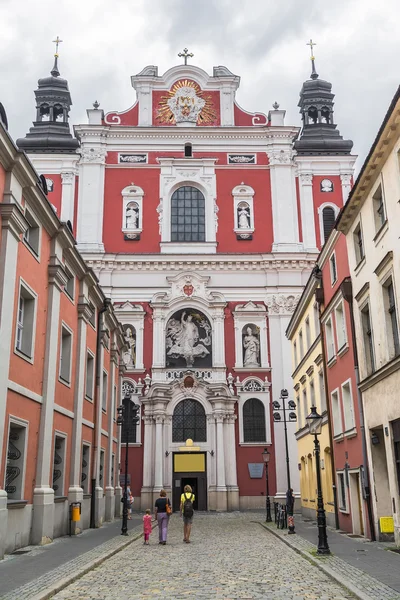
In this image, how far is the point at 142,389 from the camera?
3781 cm

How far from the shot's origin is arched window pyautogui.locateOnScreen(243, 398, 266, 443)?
37125 millimetres

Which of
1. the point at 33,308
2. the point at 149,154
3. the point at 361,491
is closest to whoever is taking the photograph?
the point at 33,308

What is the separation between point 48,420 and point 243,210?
2701cm

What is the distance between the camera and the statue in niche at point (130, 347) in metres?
38.7

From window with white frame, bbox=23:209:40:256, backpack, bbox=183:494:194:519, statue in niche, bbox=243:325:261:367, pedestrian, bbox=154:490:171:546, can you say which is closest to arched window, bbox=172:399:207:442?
statue in niche, bbox=243:325:261:367

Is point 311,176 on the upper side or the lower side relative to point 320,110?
lower

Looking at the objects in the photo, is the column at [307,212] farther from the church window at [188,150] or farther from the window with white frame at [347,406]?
the window with white frame at [347,406]

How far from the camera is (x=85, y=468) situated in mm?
22750

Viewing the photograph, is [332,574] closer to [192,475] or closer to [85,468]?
[85,468]

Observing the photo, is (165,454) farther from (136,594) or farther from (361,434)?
(136,594)

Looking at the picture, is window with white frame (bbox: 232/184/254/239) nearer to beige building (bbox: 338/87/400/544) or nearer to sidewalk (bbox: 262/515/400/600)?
beige building (bbox: 338/87/400/544)

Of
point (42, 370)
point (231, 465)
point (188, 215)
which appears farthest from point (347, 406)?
point (188, 215)

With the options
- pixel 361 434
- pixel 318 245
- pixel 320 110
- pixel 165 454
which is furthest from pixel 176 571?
pixel 320 110

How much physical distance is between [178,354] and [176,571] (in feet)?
89.1
